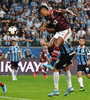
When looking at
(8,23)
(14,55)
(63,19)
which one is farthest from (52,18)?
(8,23)

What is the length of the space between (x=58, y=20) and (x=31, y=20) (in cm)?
1673

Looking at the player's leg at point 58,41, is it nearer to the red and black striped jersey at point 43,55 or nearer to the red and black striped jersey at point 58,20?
the red and black striped jersey at point 58,20

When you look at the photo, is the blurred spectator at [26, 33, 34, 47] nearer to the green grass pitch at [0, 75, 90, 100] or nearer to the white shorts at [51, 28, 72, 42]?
the green grass pitch at [0, 75, 90, 100]

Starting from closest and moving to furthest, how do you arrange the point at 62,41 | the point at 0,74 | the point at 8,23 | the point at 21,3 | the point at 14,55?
the point at 62,41
the point at 14,55
the point at 0,74
the point at 8,23
the point at 21,3

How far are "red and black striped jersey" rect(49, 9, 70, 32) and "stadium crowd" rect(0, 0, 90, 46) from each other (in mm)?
13227

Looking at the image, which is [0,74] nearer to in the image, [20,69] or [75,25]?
[20,69]

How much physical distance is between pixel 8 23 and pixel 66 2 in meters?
6.17

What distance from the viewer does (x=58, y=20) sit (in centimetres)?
1166

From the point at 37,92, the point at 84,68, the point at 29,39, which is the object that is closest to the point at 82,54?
the point at 84,68

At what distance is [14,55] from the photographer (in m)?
22.3

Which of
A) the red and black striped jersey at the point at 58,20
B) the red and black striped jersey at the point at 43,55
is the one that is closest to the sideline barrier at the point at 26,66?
the red and black striped jersey at the point at 43,55

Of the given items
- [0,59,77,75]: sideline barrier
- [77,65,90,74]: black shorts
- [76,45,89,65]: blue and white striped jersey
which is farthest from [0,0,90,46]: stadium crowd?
[77,65,90,74]: black shorts

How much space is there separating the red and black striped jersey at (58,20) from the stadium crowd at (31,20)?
13227mm

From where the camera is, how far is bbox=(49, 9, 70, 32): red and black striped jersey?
459 inches
